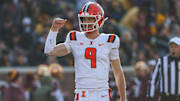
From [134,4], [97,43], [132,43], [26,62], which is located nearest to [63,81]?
[26,62]

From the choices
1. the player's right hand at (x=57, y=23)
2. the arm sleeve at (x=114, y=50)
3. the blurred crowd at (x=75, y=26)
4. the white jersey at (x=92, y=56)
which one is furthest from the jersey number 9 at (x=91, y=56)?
the blurred crowd at (x=75, y=26)

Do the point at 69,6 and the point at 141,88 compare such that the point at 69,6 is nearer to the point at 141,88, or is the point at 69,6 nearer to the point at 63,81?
the point at 63,81

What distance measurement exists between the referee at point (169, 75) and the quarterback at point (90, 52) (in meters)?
2.74

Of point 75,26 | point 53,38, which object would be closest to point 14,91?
point 75,26

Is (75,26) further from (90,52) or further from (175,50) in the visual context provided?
(90,52)

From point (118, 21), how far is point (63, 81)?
9.01 ft

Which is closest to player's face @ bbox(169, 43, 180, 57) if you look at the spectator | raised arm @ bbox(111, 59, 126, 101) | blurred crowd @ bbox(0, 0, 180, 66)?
raised arm @ bbox(111, 59, 126, 101)

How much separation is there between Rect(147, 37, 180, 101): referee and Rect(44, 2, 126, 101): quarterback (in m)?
2.74

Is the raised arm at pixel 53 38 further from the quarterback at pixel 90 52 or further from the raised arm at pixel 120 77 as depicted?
the raised arm at pixel 120 77

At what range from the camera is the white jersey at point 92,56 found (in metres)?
6.11

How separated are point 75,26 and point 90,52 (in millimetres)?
8031

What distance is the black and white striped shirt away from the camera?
886 cm

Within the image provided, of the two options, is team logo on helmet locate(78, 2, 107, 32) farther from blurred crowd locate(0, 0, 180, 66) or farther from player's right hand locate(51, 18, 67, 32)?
blurred crowd locate(0, 0, 180, 66)

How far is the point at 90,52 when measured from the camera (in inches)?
242
